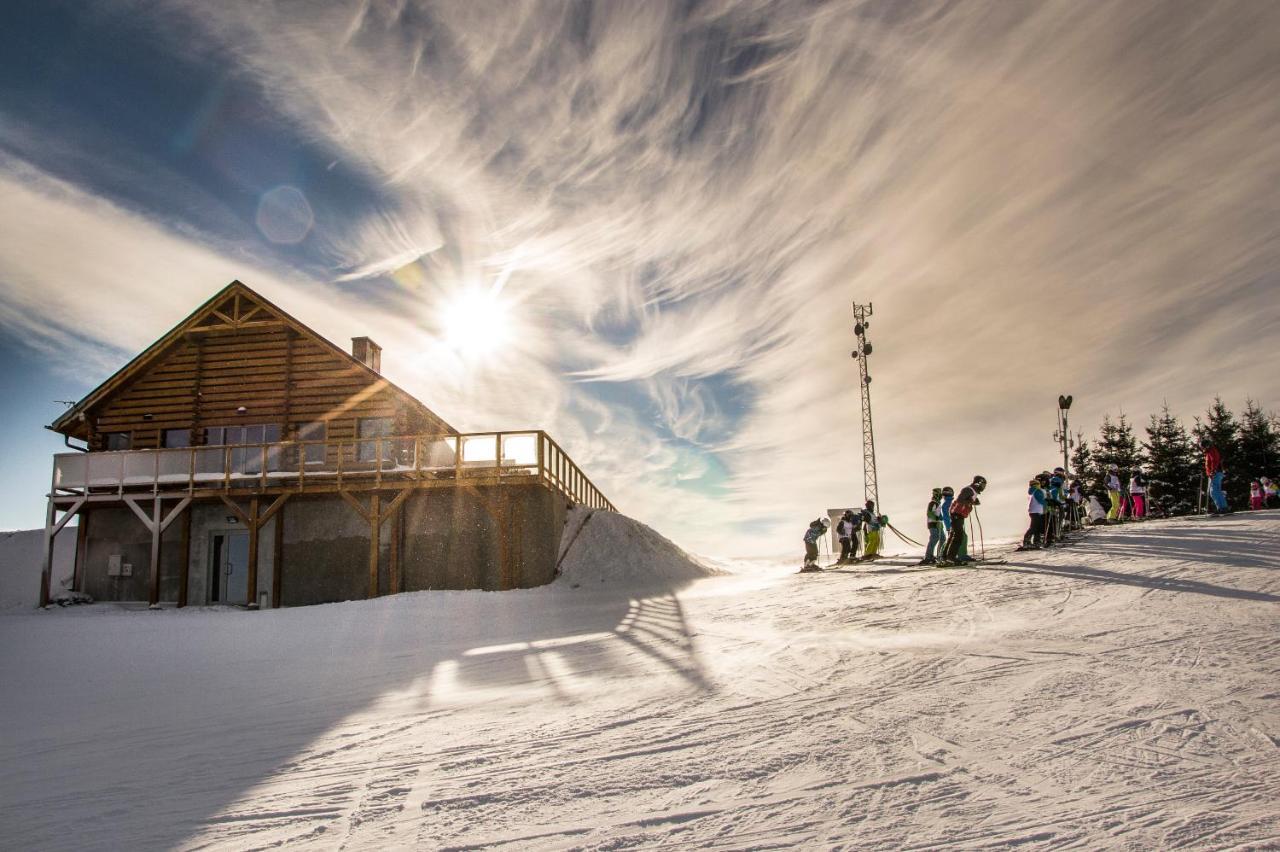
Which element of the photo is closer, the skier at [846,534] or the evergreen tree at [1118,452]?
the skier at [846,534]

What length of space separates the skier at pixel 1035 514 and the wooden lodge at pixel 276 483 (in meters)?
11.2

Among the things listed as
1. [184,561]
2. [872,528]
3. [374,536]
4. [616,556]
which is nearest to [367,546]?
[374,536]

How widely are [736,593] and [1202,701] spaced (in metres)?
10.2

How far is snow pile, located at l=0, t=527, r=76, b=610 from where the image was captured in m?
26.1

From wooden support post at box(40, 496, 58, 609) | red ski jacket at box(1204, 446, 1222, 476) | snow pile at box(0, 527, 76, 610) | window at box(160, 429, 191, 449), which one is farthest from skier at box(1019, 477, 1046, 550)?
snow pile at box(0, 527, 76, 610)

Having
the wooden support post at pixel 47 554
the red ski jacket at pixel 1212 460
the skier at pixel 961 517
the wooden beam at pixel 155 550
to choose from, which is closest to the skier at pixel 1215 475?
the red ski jacket at pixel 1212 460

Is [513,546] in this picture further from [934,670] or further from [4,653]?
[934,670]

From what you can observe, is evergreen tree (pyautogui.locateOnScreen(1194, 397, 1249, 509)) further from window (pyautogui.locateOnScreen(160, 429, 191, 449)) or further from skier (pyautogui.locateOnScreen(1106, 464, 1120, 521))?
window (pyautogui.locateOnScreen(160, 429, 191, 449))

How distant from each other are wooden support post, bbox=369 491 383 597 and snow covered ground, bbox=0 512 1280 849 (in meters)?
8.11

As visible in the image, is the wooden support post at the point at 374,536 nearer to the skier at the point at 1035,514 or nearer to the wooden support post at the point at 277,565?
the wooden support post at the point at 277,565

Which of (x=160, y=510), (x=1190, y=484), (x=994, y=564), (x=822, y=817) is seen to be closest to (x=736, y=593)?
(x=994, y=564)

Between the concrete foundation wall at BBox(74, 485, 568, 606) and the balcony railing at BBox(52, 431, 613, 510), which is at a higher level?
the balcony railing at BBox(52, 431, 613, 510)

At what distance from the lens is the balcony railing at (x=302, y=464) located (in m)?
19.3

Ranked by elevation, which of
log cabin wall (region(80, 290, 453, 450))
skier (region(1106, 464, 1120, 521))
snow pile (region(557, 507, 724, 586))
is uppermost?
log cabin wall (region(80, 290, 453, 450))
